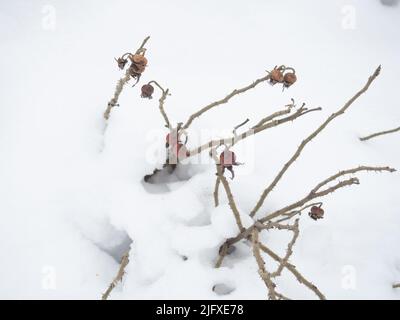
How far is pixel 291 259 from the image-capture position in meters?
1.01

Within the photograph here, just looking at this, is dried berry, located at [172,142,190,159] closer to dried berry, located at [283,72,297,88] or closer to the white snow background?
the white snow background

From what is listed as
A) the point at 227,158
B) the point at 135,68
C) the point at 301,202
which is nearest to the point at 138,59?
the point at 135,68

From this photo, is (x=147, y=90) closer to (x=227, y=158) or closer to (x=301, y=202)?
(x=227, y=158)

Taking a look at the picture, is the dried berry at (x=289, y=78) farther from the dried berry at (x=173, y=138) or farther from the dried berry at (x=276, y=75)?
the dried berry at (x=173, y=138)

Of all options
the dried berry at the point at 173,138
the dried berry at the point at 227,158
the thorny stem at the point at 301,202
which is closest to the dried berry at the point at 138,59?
the dried berry at the point at 173,138

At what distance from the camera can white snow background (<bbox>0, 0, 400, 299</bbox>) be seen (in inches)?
38.6

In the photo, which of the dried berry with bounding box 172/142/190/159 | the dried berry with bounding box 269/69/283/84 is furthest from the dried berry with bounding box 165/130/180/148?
the dried berry with bounding box 269/69/283/84

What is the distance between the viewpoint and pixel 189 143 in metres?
1.16

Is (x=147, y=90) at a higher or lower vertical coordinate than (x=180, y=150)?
higher

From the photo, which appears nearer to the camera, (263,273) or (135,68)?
(263,273)

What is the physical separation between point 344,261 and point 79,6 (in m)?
1.40

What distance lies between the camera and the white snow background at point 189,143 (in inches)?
38.6

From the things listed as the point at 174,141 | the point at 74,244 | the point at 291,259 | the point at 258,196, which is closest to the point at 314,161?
the point at 258,196

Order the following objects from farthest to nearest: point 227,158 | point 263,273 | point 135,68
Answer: point 135,68, point 227,158, point 263,273
